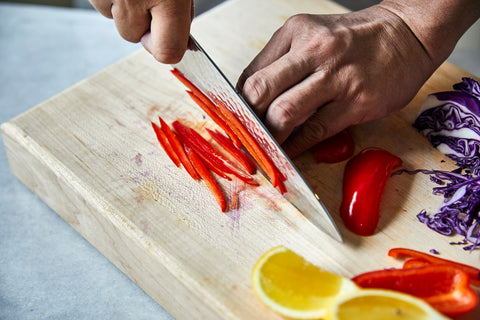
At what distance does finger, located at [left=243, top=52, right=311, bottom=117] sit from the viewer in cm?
206

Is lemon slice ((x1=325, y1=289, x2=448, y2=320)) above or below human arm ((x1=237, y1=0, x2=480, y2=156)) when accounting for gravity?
below

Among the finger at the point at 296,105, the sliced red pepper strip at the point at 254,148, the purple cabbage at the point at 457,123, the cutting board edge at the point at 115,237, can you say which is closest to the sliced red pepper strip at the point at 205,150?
the sliced red pepper strip at the point at 254,148

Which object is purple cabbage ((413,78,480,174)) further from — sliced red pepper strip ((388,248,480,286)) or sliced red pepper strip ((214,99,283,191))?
sliced red pepper strip ((214,99,283,191))

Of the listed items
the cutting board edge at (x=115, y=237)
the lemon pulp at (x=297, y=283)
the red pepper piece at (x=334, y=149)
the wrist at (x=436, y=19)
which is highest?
the wrist at (x=436, y=19)

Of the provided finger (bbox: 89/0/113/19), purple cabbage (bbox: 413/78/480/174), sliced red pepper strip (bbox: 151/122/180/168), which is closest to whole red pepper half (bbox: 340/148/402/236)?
purple cabbage (bbox: 413/78/480/174)

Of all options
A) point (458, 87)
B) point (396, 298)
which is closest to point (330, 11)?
point (458, 87)

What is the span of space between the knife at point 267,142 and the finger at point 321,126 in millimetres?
228

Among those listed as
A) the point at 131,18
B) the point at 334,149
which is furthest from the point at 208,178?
the point at 131,18

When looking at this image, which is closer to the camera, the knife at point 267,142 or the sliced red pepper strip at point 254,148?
the knife at point 267,142

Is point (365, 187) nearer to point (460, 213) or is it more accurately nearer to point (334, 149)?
point (334, 149)

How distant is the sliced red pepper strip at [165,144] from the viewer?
223 cm

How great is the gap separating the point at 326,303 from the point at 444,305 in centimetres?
40

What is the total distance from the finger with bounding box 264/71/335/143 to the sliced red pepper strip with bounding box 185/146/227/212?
32 centimetres

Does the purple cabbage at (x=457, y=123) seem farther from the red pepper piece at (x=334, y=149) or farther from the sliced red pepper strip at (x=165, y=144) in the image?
the sliced red pepper strip at (x=165, y=144)
